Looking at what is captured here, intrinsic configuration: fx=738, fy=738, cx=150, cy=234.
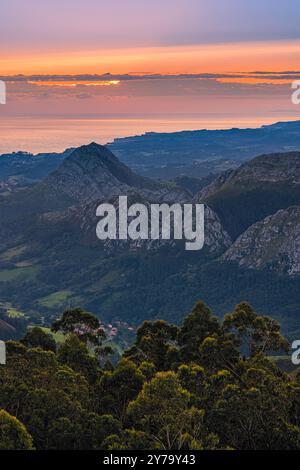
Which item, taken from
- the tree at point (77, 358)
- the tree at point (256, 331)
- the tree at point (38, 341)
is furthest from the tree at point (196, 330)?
the tree at point (38, 341)

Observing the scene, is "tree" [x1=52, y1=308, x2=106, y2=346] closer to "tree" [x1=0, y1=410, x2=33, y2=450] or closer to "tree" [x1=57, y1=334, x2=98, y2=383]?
"tree" [x1=57, y1=334, x2=98, y2=383]

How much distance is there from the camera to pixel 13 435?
215 feet

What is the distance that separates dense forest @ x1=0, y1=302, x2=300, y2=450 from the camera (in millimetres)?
70938

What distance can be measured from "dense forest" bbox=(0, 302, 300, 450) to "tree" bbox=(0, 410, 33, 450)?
9 centimetres

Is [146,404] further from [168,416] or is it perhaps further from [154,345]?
[154,345]

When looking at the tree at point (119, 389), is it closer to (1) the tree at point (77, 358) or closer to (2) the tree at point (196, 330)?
(1) the tree at point (77, 358)

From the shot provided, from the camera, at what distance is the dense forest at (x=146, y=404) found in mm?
70938

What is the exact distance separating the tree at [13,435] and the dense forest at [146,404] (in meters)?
0.09

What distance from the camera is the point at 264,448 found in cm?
7506

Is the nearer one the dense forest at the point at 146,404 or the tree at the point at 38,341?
the dense forest at the point at 146,404

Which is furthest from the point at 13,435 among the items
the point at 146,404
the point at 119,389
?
the point at 119,389

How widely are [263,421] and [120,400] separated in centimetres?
1967
